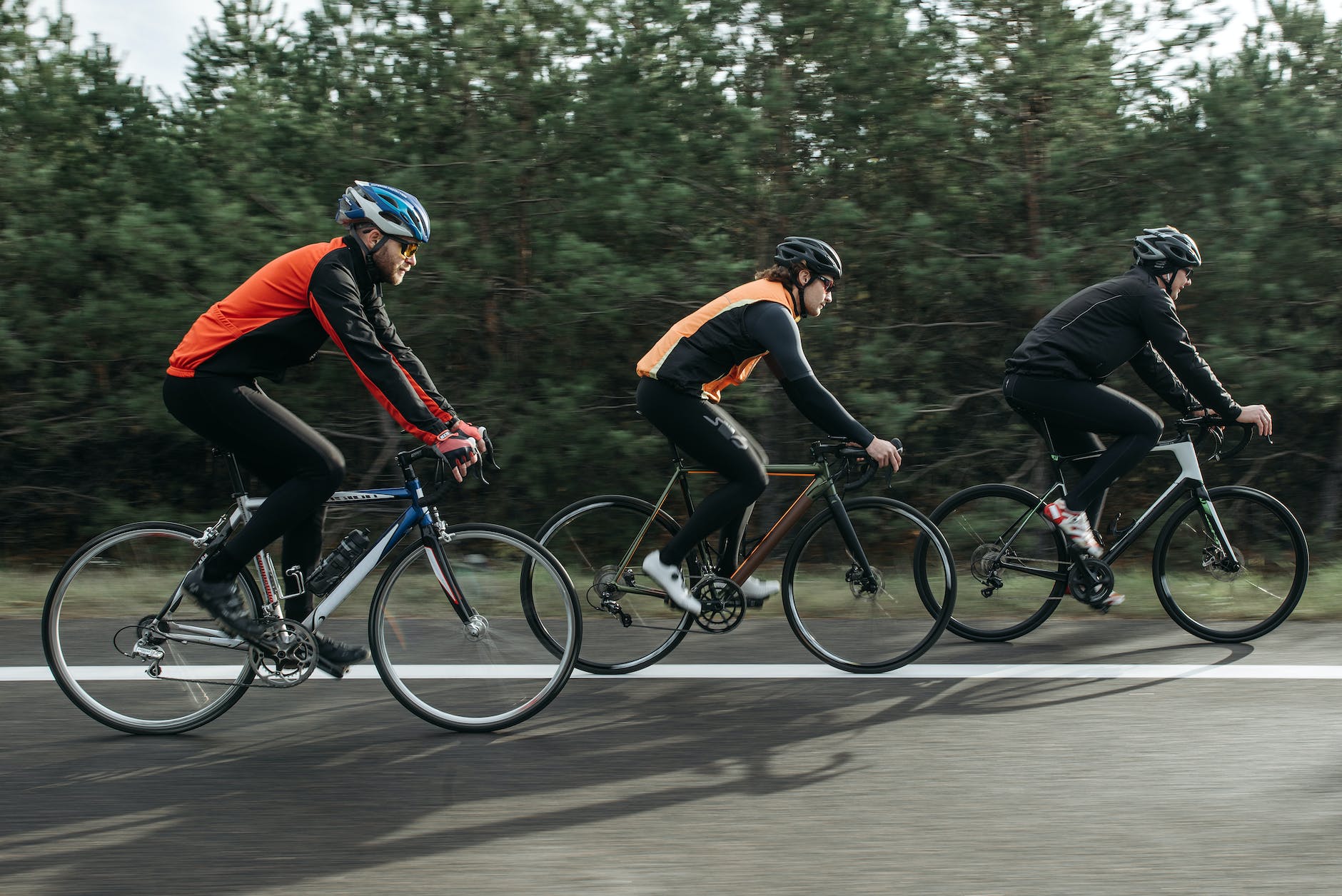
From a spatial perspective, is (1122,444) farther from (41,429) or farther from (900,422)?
(41,429)

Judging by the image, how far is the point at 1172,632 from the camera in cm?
624

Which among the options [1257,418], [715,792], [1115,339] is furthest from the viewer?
[1115,339]

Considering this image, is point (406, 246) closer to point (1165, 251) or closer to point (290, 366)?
point (290, 366)

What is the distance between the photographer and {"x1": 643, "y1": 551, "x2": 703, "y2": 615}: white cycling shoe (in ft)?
18.2

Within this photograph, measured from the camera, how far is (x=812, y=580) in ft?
18.6

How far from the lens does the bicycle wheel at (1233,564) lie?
20.2 ft

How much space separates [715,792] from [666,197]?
5.76 meters

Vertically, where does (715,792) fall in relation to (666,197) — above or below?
below

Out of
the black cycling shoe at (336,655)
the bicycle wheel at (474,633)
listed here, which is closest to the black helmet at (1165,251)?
the bicycle wheel at (474,633)

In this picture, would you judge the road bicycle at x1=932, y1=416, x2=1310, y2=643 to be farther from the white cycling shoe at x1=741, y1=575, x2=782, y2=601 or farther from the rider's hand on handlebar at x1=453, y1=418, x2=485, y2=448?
the rider's hand on handlebar at x1=453, y1=418, x2=485, y2=448

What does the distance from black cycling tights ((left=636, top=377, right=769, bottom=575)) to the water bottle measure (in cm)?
142

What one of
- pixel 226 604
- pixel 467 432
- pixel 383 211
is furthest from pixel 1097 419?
pixel 226 604

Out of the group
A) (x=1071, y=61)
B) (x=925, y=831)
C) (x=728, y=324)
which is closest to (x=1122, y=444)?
(x=728, y=324)

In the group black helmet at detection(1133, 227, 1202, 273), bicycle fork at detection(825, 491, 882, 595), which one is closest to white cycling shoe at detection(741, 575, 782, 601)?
bicycle fork at detection(825, 491, 882, 595)
